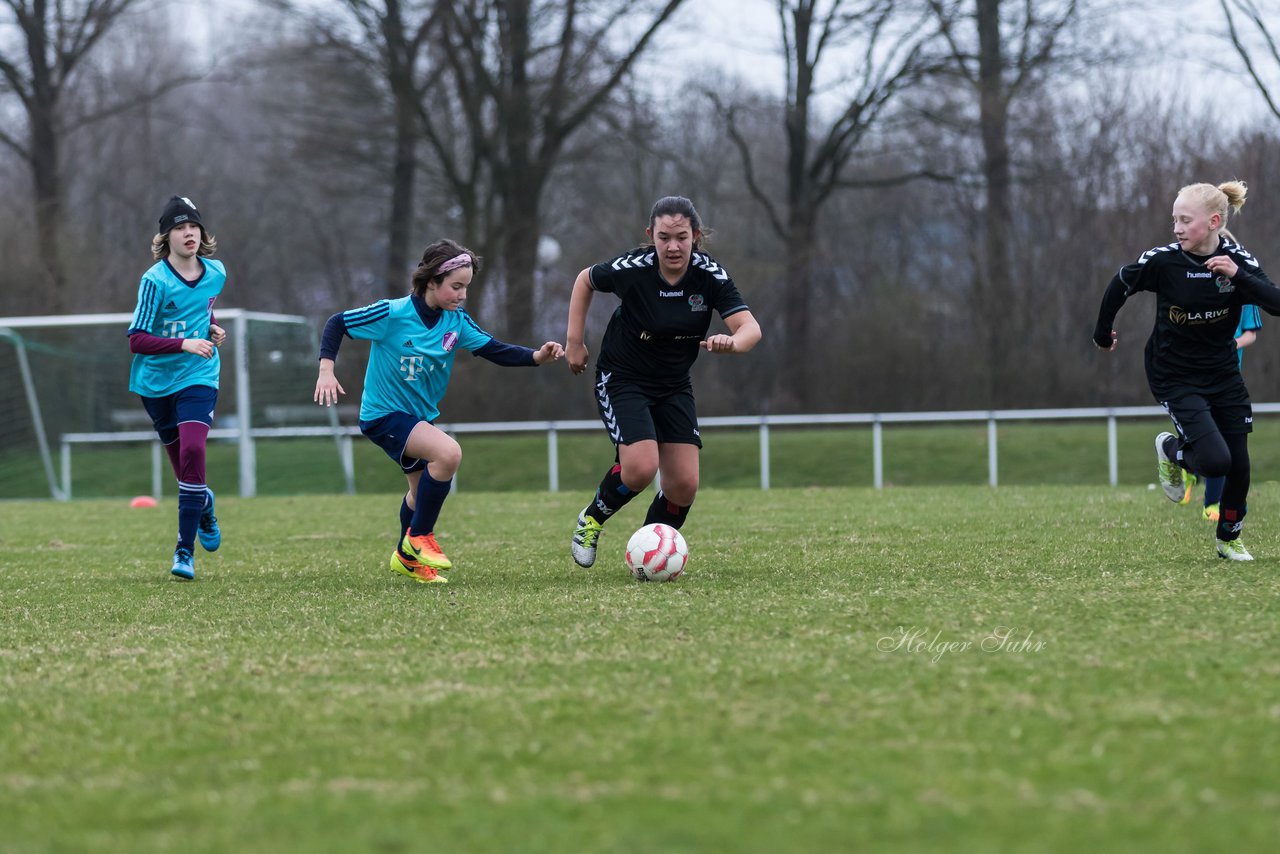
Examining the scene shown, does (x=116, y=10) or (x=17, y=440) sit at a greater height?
(x=116, y=10)

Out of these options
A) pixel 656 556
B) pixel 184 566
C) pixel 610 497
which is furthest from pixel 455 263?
pixel 184 566

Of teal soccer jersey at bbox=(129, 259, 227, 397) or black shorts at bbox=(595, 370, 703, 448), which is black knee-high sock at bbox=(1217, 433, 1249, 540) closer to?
black shorts at bbox=(595, 370, 703, 448)

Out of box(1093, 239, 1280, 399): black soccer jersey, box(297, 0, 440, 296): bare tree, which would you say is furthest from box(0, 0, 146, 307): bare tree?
box(1093, 239, 1280, 399): black soccer jersey

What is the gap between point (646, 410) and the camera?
267 inches

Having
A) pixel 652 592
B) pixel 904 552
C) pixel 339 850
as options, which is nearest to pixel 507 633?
pixel 652 592

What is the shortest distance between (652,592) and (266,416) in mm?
15759

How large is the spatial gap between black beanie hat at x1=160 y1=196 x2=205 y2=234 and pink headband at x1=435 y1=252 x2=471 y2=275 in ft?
4.85

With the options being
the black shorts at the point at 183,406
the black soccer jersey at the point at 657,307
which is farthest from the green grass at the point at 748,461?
the black soccer jersey at the point at 657,307

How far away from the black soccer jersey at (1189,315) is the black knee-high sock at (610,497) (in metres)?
2.53

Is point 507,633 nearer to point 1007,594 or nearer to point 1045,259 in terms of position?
point 1007,594

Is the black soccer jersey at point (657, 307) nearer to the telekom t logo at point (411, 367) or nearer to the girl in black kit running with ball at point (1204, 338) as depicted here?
the telekom t logo at point (411, 367)

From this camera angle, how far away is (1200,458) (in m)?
6.59

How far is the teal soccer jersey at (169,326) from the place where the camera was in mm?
7508

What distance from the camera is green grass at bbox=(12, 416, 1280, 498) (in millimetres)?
19562
